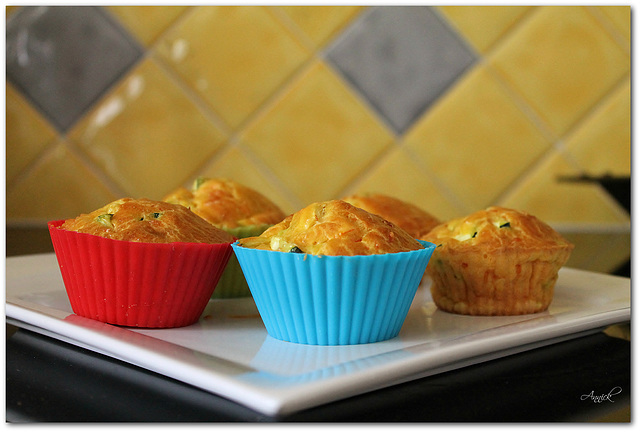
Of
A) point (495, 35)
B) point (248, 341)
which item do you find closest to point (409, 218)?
point (248, 341)

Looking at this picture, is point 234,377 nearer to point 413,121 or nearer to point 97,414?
point 97,414

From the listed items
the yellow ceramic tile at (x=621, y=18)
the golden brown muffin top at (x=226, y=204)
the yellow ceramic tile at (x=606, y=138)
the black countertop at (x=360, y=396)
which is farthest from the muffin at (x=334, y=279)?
the yellow ceramic tile at (x=621, y=18)

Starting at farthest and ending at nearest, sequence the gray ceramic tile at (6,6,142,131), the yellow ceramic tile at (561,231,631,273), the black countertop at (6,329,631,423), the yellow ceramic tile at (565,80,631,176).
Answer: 1. the yellow ceramic tile at (565,80,631,176)
2. the gray ceramic tile at (6,6,142,131)
3. the yellow ceramic tile at (561,231,631,273)
4. the black countertop at (6,329,631,423)

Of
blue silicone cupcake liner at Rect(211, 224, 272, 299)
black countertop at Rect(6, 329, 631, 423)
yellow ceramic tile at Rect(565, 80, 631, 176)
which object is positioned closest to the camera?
black countertop at Rect(6, 329, 631, 423)

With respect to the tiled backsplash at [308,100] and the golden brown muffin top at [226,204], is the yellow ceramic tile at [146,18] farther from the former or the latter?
the golden brown muffin top at [226,204]

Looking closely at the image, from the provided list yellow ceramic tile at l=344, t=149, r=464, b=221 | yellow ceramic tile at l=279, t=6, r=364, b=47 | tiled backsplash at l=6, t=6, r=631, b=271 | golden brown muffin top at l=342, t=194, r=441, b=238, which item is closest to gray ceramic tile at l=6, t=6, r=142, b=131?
tiled backsplash at l=6, t=6, r=631, b=271

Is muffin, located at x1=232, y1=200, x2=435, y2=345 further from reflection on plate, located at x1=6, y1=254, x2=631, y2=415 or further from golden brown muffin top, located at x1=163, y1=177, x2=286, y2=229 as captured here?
golden brown muffin top, located at x1=163, y1=177, x2=286, y2=229

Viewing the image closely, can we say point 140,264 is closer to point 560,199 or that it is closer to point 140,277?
point 140,277

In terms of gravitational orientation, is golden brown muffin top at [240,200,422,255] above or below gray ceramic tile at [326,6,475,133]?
below
